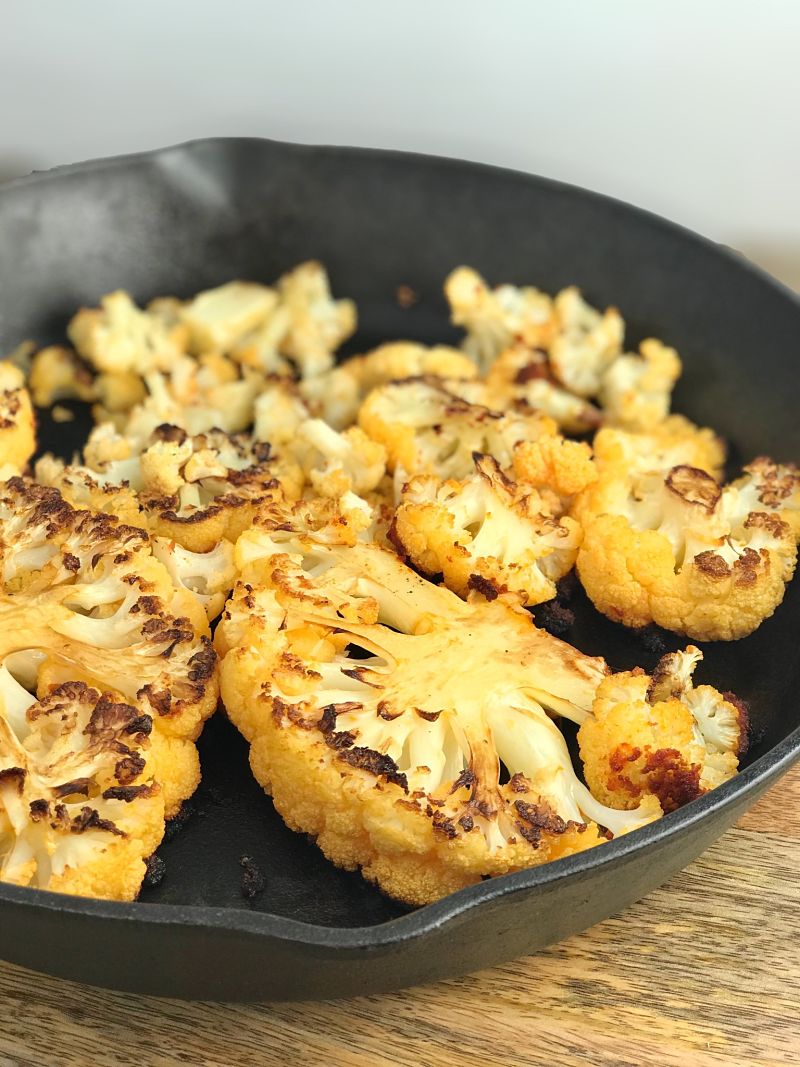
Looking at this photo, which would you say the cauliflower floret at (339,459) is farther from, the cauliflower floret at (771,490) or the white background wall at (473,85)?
the white background wall at (473,85)

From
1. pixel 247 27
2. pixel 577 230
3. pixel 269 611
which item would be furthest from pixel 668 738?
pixel 247 27

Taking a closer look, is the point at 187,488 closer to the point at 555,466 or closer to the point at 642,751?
the point at 555,466

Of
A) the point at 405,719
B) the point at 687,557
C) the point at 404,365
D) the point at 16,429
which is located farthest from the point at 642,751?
the point at 16,429

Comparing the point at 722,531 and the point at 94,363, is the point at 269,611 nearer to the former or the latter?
the point at 722,531

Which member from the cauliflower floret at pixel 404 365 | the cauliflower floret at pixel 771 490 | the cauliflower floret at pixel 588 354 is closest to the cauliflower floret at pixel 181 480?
the cauliflower floret at pixel 404 365

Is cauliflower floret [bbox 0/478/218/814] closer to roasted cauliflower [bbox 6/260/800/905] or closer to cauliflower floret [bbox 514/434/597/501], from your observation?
roasted cauliflower [bbox 6/260/800/905]

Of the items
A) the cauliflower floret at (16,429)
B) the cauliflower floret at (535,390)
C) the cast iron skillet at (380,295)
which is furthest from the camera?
the cauliflower floret at (535,390)
